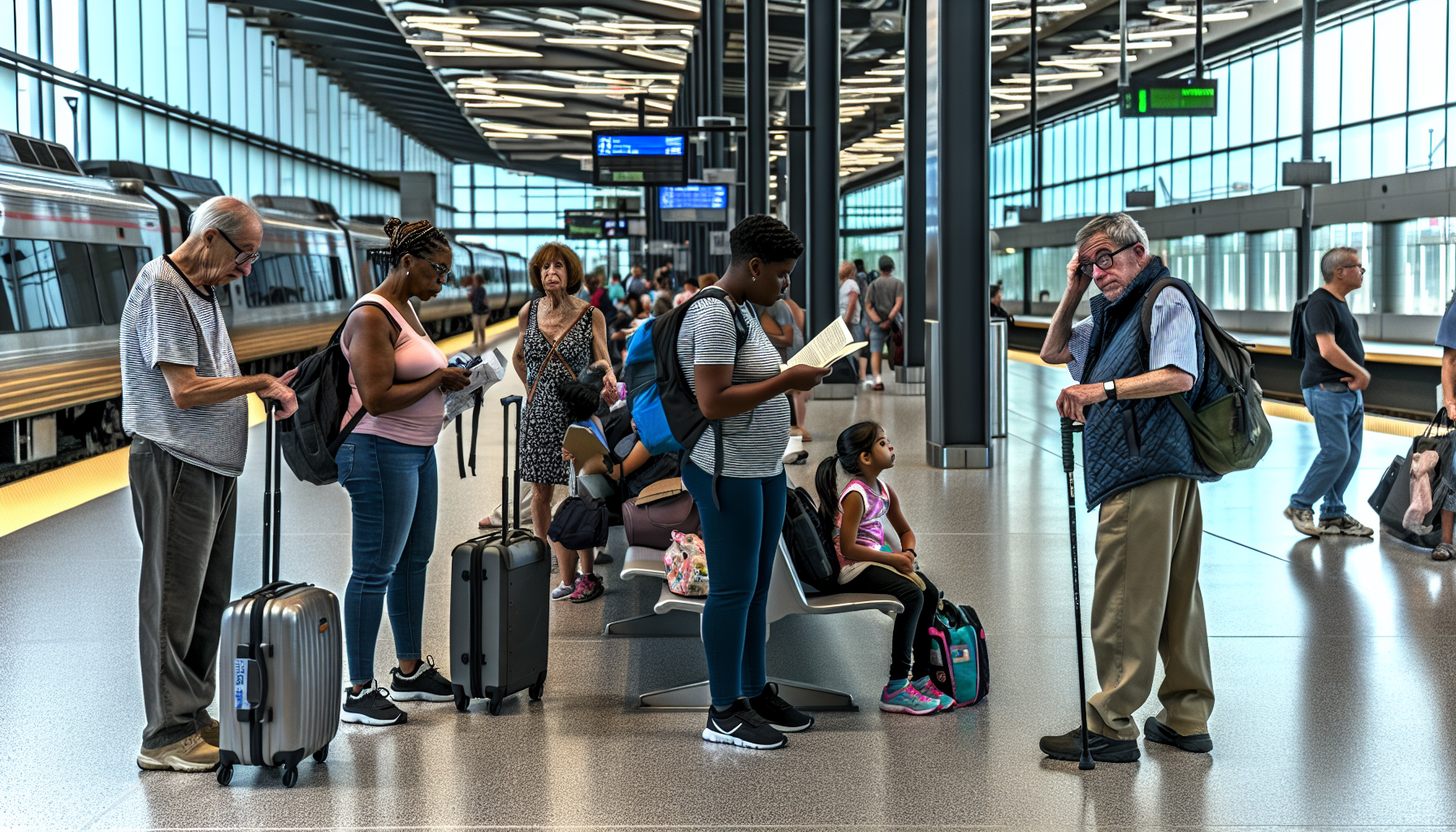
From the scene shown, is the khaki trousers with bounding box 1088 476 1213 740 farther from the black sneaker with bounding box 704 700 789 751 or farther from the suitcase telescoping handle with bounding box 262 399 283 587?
the suitcase telescoping handle with bounding box 262 399 283 587

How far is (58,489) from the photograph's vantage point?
34.6 feet

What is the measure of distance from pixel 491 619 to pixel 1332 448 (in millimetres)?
5595

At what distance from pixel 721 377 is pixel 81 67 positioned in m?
28.7

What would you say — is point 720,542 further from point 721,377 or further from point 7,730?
point 7,730

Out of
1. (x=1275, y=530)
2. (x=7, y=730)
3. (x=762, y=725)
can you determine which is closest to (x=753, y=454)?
(x=762, y=725)

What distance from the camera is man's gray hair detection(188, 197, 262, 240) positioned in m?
4.19

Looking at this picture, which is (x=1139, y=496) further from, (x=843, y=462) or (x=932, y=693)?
(x=843, y=462)

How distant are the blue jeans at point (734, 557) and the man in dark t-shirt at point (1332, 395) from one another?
4.96 meters

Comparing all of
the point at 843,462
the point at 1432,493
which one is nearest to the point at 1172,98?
the point at 1432,493

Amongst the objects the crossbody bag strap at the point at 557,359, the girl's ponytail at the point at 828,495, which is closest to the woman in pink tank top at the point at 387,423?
the girl's ponytail at the point at 828,495

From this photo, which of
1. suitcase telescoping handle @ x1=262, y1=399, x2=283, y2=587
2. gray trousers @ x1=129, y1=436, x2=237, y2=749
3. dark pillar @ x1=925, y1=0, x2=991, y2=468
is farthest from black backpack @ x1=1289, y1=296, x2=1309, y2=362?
gray trousers @ x1=129, y1=436, x2=237, y2=749

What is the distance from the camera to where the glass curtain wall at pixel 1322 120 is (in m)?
29.5

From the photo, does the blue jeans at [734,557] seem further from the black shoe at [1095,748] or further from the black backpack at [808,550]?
the black shoe at [1095,748]

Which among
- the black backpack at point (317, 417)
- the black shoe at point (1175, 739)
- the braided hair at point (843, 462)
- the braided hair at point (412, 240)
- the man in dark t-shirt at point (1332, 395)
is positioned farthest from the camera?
the man in dark t-shirt at point (1332, 395)
